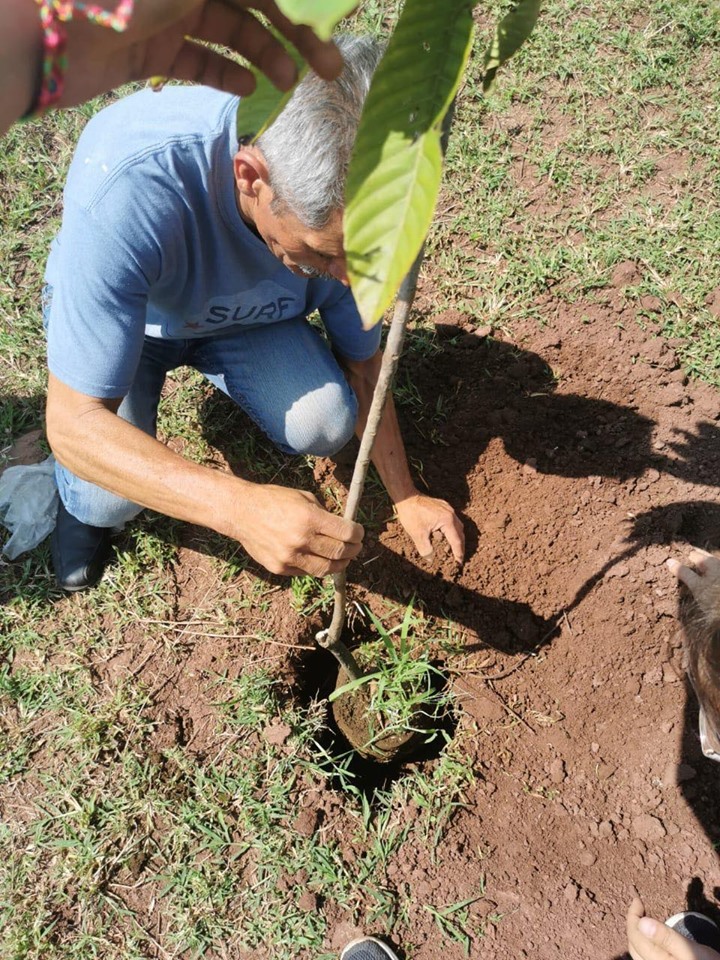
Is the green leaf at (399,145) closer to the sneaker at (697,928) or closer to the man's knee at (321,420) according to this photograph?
the man's knee at (321,420)

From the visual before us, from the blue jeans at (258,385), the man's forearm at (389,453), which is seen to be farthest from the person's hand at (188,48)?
the man's forearm at (389,453)

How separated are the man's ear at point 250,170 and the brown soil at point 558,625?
1168 mm

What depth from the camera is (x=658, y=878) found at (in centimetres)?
205

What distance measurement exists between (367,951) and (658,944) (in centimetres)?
68

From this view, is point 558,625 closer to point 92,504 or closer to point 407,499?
point 407,499

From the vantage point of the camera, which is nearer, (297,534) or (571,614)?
(297,534)

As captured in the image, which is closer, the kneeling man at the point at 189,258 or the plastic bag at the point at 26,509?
the kneeling man at the point at 189,258

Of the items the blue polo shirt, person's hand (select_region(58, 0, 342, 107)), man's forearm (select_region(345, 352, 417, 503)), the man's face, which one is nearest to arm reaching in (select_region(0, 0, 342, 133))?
person's hand (select_region(58, 0, 342, 107))

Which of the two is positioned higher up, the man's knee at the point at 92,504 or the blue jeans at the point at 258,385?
the blue jeans at the point at 258,385

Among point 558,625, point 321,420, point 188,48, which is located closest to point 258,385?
point 321,420

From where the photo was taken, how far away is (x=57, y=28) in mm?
763

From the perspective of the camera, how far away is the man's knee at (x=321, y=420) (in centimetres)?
226

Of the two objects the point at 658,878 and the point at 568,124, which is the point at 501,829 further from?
the point at 568,124

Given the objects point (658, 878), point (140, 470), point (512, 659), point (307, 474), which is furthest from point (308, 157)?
point (658, 878)
